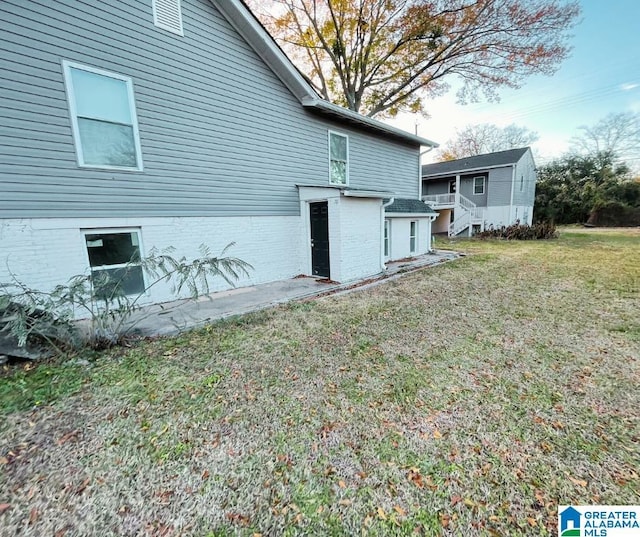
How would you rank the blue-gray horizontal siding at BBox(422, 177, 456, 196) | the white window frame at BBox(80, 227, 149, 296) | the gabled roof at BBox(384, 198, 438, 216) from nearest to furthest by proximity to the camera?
the white window frame at BBox(80, 227, 149, 296) → the gabled roof at BBox(384, 198, 438, 216) → the blue-gray horizontal siding at BBox(422, 177, 456, 196)

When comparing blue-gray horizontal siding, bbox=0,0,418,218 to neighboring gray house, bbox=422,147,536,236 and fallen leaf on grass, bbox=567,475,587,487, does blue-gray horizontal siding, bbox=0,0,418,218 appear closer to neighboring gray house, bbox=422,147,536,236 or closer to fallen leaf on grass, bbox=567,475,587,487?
fallen leaf on grass, bbox=567,475,587,487

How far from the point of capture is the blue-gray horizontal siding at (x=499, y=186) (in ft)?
63.1

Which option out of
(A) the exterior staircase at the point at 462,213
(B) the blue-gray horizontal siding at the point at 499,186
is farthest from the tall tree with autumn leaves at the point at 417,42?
(A) the exterior staircase at the point at 462,213

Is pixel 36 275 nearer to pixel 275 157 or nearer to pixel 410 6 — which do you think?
pixel 275 157

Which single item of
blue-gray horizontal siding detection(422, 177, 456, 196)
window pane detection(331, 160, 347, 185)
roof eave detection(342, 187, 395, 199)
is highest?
blue-gray horizontal siding detection(422, 177, 456, 196)

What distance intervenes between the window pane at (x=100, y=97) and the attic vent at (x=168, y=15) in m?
1.53

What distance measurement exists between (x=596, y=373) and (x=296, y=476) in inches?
141

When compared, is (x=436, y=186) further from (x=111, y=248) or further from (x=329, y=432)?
(x=329, y=432)

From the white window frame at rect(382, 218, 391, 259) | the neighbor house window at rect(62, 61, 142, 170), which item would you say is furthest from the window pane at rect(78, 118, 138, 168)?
the white window frame at rect(382, 218, 391, 259)

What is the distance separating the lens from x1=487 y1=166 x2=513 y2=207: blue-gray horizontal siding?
19219 mm

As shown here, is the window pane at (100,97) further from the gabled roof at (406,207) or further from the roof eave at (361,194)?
the gabled roof at (406,207)

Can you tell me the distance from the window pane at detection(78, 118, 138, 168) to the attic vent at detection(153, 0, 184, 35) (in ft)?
7.33

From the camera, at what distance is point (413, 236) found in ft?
39.0

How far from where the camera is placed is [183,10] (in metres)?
5.92
